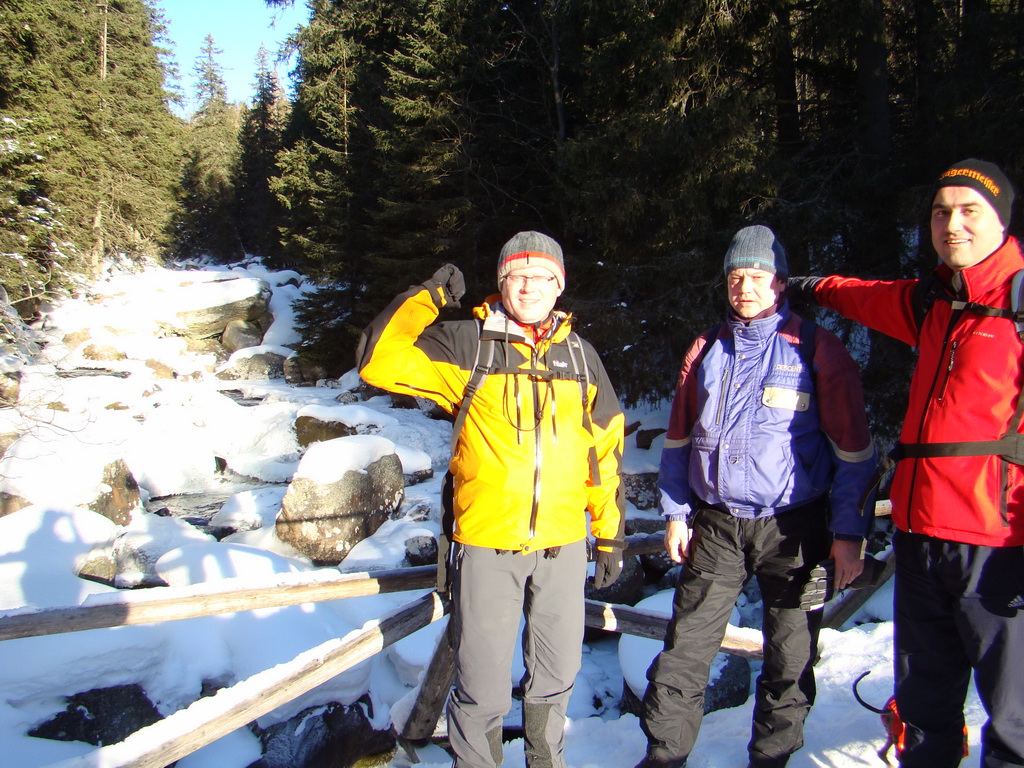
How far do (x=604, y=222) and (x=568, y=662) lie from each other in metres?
7.17

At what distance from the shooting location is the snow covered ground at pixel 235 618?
3121 mm

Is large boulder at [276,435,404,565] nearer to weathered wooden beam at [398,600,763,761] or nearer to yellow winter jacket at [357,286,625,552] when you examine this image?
weathered wooden beam at [398,600,763,761]

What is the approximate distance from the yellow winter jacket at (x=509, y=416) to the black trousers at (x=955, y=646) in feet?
3.41

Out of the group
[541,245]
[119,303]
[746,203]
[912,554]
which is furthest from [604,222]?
[119,303]

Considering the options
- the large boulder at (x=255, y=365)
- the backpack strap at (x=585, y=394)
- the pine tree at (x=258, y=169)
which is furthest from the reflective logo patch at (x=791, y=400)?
the pine tree at (x=258, y=169)

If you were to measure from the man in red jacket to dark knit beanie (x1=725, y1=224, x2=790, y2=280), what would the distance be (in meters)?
0.48

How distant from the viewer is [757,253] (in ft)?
8.00

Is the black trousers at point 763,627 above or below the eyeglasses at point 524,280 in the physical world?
below

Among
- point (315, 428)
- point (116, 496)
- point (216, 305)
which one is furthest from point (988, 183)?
point (216, 305)

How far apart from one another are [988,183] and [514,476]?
1815mm

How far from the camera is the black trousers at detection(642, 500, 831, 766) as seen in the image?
7.87 feet

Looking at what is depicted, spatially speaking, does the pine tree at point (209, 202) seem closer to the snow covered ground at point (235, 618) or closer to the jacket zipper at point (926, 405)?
the snow covered ground at point (235, 618)

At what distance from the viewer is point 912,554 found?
6.91 ft

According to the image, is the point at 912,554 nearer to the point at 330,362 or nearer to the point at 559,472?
the point at 559,472
